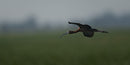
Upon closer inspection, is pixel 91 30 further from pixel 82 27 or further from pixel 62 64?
pixel 62 64

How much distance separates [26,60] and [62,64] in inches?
388

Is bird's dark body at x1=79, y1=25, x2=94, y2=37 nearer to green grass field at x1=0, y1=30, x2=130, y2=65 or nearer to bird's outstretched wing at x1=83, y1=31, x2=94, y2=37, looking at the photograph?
bird's outstretched wing at x1=83, y1=31, x2=94, y2=37

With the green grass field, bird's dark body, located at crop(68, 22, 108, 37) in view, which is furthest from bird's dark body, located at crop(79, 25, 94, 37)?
the green grass field

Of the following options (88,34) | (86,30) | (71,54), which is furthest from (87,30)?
(71,54)

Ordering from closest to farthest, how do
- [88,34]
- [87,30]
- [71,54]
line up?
[87,30] → [88,34] → [71,54]

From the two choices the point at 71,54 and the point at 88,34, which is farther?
the point at 71,54

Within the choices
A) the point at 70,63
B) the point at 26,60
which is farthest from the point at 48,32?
the point at 70,63

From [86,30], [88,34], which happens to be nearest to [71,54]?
[88,34]

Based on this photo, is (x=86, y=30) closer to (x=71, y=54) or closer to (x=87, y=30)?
(x=87, y=30)

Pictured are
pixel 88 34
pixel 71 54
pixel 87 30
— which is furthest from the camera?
pixel 71 54

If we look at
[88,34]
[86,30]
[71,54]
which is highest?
[86,30]

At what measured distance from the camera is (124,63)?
38.6 metres

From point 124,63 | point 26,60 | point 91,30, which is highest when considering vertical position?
point 91,30

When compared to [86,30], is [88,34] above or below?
below
